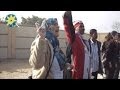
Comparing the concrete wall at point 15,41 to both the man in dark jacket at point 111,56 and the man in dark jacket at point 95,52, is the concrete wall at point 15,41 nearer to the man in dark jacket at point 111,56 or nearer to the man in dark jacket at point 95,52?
the man in dark jacket at point 111,56

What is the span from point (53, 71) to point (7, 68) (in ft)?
28.9

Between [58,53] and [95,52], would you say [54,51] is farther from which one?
[95,52]

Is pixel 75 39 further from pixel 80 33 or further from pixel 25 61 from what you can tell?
pixel 25 61

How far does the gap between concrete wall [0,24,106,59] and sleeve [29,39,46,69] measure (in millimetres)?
9334

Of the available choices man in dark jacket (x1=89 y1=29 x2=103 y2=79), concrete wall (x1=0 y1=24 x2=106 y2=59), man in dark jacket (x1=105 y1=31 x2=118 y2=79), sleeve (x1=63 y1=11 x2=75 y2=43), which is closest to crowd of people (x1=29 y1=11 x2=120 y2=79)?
sleeve (x1=63 y1=11 x2=75 y2=43)

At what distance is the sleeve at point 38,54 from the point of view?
361 centimetres

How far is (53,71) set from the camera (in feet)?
12.2

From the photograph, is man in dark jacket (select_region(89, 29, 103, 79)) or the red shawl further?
man in dark jacket (select_region(89, 29, 103, 79))

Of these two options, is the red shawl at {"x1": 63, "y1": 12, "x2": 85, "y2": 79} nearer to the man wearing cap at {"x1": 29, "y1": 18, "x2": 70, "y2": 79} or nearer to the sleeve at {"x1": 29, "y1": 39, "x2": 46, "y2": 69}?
the man wearing cap at {"x1": 29, "y1": 18, "x2": 70, "y2": 79}

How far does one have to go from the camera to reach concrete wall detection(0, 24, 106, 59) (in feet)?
44.4

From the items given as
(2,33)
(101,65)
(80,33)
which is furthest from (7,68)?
(80,33)

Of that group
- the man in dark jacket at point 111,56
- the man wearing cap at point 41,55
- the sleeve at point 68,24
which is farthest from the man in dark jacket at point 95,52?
the man wearing cap at point 41,55

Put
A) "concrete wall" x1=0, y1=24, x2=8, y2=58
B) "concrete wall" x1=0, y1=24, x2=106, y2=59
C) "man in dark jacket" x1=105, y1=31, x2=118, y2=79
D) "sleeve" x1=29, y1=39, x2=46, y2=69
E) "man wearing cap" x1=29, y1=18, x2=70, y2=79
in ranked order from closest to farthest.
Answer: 1. "sleeve" x1=29, y1=39, x2=46, y2=69
2. "man wearing cap" x1=29, y1=18, x2=70, y2=79
3. "man in dark jacket" x1=105, y1=31, x2=118, y2=79
4. "concrete wall" x1=0, y1=24, x2=8, y2=58
5. "concrete wall" x1=0, y1=24, x2=106, y2=59
